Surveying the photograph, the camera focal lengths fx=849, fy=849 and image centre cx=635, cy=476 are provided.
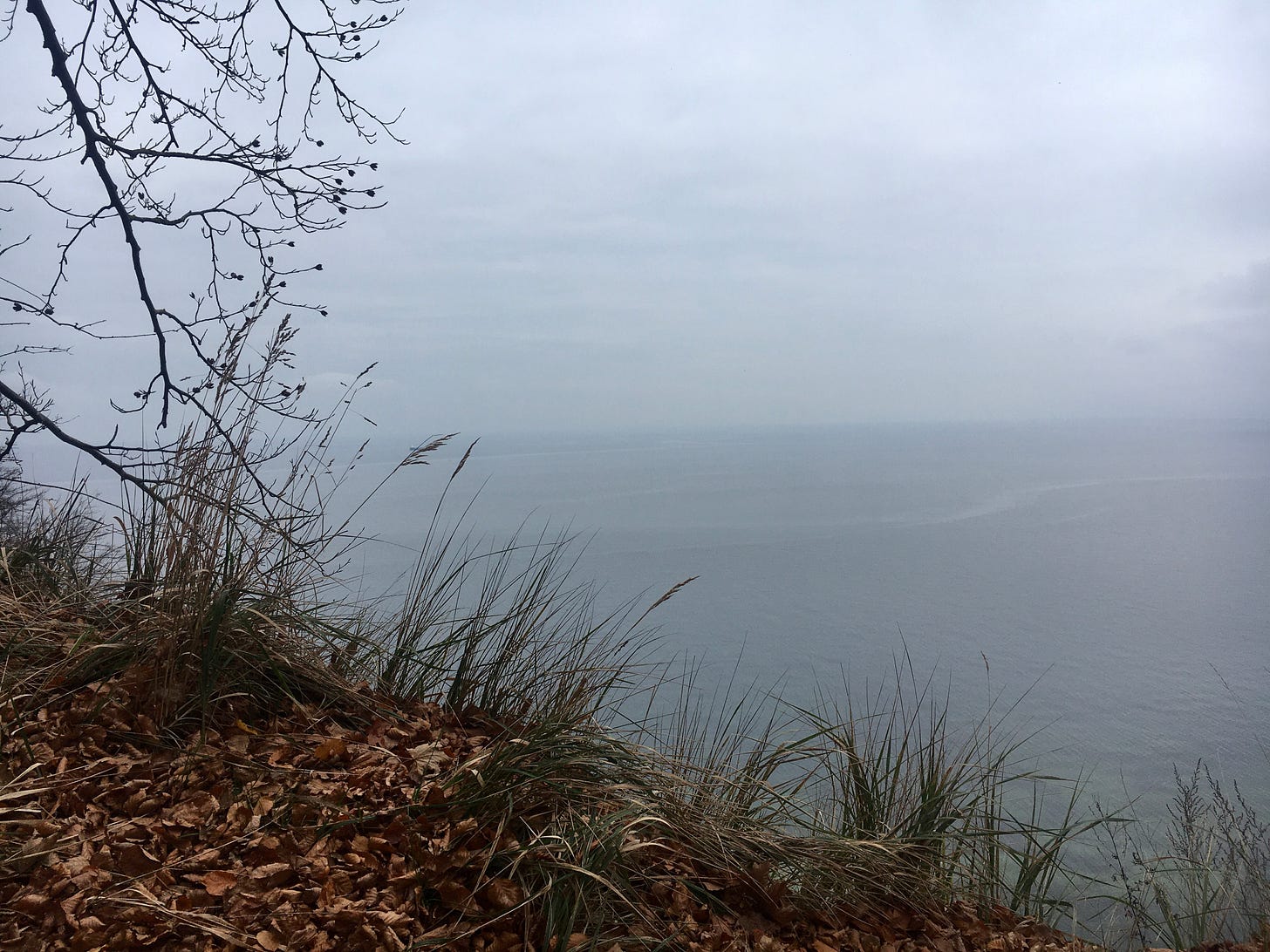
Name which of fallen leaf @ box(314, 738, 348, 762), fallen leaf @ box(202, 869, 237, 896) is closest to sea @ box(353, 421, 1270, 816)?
fallen leaf @ box(314, 738, 348, 762)

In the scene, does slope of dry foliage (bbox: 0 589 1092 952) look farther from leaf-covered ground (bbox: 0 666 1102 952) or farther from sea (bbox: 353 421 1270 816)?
sea (bbox: 353 421 1270 816)

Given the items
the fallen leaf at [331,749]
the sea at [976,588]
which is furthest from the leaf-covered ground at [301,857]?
the sea at [976,588]

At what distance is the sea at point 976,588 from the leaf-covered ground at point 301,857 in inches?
35.1

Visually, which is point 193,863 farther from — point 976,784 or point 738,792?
point 976,784

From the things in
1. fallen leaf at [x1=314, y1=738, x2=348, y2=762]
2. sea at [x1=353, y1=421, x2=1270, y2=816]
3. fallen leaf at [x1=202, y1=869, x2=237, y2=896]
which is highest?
fallen leaf at [x1=314, y1=738, x2=348, y2=762]

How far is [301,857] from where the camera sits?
2.40m

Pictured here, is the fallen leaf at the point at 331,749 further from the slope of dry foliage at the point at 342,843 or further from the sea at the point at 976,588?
the sea at the point at 976,588

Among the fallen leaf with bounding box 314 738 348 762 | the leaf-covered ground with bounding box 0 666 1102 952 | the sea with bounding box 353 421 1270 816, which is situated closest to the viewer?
the leaf-covered ground with bounding box 0 666 1102 952

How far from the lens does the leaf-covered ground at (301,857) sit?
2.17 metres

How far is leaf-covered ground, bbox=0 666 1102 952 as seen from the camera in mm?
2168

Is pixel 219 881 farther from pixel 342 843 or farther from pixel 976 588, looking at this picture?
pixel 976 588

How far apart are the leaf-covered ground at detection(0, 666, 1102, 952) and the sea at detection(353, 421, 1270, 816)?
89cm

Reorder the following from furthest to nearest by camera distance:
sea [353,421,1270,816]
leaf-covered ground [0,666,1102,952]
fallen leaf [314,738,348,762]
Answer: sea [353,421,1270,816] → fallen leaf [314,738,348,762] → leaf-covered ground [0,666,1102,952]

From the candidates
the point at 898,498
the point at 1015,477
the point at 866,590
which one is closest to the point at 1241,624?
the point at 866,590
